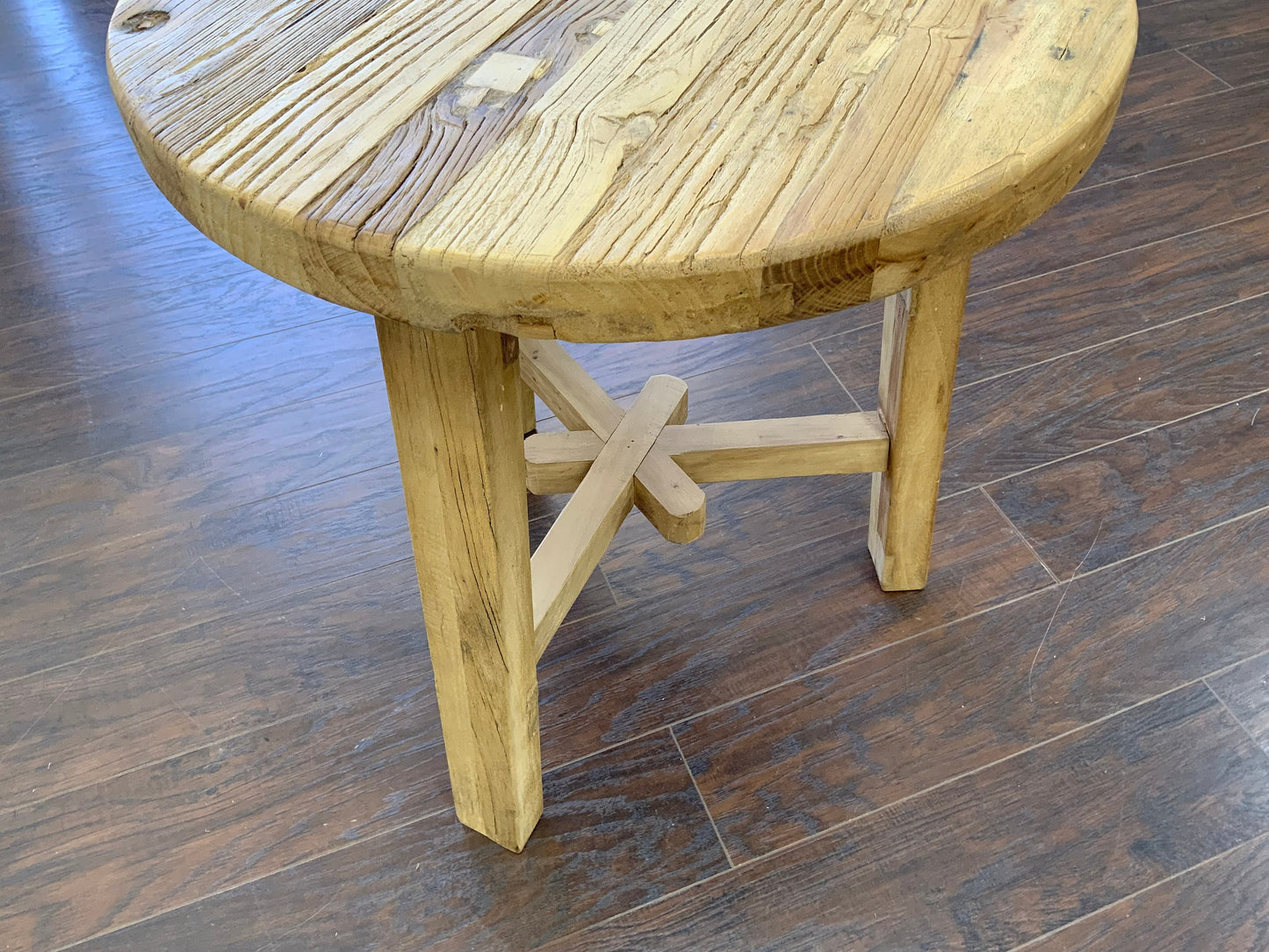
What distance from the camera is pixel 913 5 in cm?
70

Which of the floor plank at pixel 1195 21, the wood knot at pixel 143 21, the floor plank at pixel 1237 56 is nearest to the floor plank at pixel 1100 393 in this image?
the floor plank at pixel 1237 56

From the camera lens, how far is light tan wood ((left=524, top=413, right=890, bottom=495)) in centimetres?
105

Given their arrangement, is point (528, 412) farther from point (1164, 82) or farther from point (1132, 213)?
point (1164, 82)

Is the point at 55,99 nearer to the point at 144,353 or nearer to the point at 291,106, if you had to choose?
the point at 144,353

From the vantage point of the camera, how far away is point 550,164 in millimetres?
583

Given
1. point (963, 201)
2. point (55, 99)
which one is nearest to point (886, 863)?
point (963, 201)

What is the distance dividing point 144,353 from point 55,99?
2.57 ft

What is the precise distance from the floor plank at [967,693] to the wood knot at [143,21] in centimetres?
73

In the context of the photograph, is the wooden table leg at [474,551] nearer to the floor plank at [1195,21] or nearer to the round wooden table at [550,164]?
the round wooden table at [550,164]

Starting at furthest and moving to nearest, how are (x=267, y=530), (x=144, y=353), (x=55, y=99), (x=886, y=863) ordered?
(x=55, y=99) < (x=144, y=353) < (x=267, y=530) < (x=886, y=863)

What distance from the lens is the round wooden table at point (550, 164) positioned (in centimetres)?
53

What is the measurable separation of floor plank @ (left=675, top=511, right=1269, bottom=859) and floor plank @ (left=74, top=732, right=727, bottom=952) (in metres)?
0.05

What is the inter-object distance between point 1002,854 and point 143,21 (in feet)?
3.00

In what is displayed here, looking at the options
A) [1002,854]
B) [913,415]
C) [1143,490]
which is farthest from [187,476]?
[1143,490]
